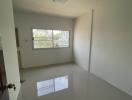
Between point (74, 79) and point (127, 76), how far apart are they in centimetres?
161

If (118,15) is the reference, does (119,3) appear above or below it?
above

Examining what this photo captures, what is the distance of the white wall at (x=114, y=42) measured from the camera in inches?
88.5

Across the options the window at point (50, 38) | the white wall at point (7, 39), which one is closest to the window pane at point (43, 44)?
the window at point (50, 38)

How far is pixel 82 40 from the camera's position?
414cm

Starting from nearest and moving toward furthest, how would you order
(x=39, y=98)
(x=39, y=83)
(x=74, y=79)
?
(x=39, y=98), (x=39, y=83), (x=74, y=79)

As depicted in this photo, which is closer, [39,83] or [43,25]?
[39,83]

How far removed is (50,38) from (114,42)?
2.95 meters

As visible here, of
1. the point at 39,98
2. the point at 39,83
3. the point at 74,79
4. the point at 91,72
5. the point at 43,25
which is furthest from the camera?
the point at 43,25

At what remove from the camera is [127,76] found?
7.54 ft

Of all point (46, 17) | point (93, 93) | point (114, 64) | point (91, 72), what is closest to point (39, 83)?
point (93, 93)

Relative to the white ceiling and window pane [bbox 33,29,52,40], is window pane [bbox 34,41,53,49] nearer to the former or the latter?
window pane [bbox 33,29,52,40]

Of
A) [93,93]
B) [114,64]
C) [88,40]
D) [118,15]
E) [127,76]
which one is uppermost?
[118,15]

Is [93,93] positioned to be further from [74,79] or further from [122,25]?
[122,25]

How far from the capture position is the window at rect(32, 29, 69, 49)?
4176mm
